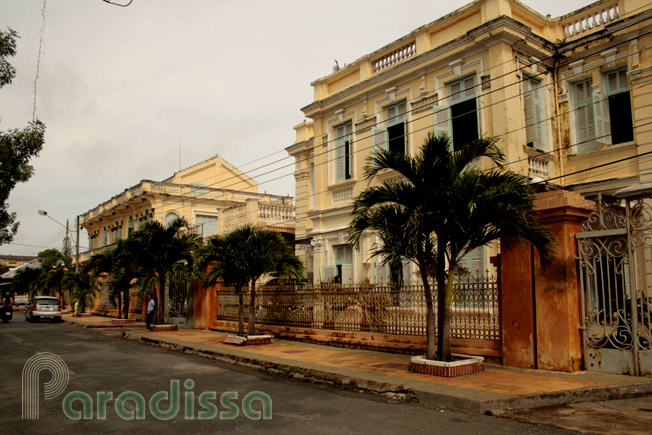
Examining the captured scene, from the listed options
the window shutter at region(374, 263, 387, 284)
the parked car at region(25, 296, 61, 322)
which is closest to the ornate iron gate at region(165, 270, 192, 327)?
the window shutter at region(374, 263, 387, 284)

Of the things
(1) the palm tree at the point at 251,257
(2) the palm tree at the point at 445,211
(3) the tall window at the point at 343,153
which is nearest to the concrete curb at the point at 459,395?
(2) the palm tree at the point at 445,211

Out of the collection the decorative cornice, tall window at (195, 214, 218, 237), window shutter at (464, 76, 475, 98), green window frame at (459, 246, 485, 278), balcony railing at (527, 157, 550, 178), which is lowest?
green window frame at (459, 246, 485, 278)

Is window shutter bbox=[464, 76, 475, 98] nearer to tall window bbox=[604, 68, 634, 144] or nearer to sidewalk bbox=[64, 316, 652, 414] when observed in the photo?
tall window bbox=[604, 68, 634, 144]

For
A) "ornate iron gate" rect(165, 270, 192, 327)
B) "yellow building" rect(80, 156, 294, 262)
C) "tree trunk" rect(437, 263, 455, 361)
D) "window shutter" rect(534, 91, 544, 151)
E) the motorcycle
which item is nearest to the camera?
"tree trunk" rect(437, 263, 455, 361)

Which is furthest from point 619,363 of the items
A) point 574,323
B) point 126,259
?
point 126,259

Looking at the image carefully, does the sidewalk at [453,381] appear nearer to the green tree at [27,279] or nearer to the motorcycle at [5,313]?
the motorcycle at [5,313]

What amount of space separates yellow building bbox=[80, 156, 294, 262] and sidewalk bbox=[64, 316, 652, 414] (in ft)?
54.3

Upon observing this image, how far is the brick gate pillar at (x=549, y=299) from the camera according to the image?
9000mm

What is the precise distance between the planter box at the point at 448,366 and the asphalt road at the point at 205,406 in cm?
147

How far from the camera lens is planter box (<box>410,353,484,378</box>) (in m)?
8.90

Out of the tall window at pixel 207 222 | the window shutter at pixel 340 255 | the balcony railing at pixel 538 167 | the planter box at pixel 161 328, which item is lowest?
the planter box at pixel 161 328

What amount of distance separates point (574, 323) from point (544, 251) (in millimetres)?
1404

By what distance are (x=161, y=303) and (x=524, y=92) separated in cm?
1530

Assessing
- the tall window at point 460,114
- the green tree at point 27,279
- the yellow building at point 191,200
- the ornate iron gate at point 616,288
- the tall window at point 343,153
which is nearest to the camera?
the ornate iron gate at point 616,288
